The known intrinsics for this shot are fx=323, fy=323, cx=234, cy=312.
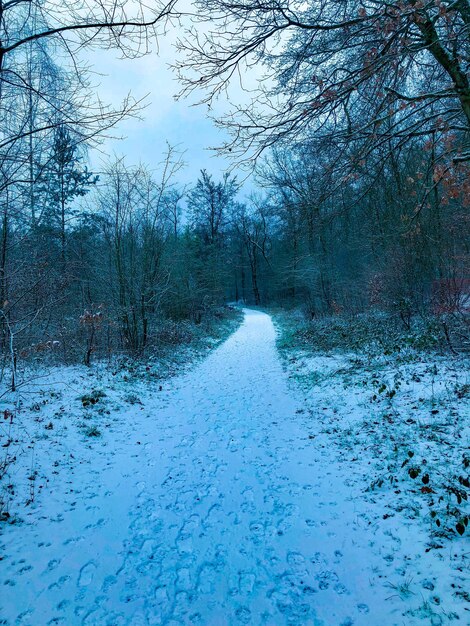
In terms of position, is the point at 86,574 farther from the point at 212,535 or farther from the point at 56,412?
the point at 56,412

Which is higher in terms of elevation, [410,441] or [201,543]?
[410,441]

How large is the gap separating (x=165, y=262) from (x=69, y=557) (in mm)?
9953

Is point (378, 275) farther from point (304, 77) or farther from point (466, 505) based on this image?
point (466, 505)

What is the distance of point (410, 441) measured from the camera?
4.35 m

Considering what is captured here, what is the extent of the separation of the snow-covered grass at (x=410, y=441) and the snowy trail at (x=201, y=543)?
0.83 feet

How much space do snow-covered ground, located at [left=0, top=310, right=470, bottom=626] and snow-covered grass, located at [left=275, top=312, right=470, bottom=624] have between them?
0.9 inches

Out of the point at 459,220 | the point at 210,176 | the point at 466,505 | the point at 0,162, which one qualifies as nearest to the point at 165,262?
the point at 0,162

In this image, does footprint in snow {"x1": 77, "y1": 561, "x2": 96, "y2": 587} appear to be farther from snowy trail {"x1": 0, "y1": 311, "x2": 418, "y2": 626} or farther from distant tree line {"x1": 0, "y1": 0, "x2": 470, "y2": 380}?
distant tree line {"x1": 0, "y1": 0, "x2": 470, "y2": 380}

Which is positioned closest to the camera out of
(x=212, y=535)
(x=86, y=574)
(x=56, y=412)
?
(x=86, y=574)

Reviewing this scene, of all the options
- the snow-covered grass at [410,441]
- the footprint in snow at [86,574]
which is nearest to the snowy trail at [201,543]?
the footprint in snow at [86,574]

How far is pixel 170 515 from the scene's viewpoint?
3.43 m

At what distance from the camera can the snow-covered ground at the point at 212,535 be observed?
235 centimetres

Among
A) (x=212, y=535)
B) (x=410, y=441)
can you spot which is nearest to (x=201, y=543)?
(x=212, y=535)

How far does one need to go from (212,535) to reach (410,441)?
2.89 m
